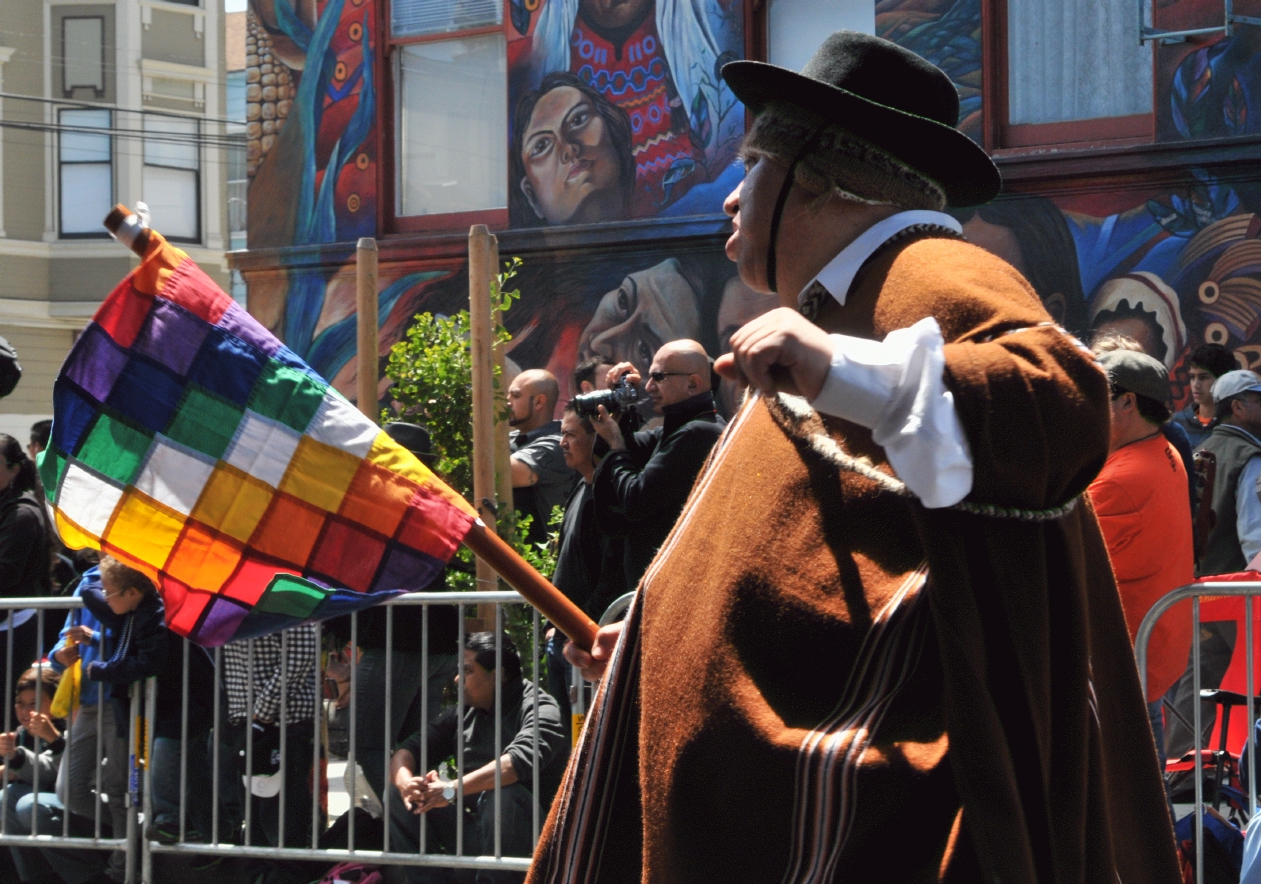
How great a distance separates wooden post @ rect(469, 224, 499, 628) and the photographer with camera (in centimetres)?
91

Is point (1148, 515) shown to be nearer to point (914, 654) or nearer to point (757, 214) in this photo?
point (757, 214)

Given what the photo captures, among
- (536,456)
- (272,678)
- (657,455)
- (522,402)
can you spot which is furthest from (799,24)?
(272,678)

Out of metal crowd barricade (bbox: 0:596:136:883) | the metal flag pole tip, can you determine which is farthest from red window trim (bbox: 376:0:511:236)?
the metal flag pole tip

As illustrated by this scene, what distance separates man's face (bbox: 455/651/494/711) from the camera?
5.57 metres

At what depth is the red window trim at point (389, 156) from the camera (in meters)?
12.6

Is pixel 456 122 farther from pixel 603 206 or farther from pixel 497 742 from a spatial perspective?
pixel 497 742

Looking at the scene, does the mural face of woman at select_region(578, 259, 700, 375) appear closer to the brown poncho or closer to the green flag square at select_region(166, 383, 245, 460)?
the green flag square at select_region(166, 383, 245, 460)

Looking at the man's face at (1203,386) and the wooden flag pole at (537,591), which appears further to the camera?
the man's face at (1203,386)

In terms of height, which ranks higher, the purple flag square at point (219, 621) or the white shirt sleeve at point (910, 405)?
the white shirt sleeve at point (910, 405)

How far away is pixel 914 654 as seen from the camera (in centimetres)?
207

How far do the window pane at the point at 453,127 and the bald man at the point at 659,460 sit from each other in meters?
7.02

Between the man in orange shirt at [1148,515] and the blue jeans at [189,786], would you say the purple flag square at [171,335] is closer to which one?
the man in orange shirt at [1148,515]

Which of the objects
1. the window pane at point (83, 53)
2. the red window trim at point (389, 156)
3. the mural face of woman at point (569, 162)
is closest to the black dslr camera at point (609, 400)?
the mural face of woman at point (569, 162)

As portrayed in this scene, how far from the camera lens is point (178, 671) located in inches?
233
